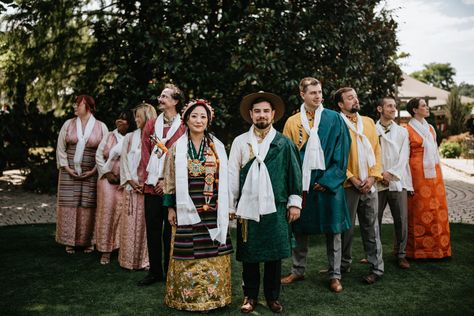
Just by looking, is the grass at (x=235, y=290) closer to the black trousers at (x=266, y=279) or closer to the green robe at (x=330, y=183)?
the black trousers at (x=266, y=279)

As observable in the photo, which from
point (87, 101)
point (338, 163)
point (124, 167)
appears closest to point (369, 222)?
point (338, 163)

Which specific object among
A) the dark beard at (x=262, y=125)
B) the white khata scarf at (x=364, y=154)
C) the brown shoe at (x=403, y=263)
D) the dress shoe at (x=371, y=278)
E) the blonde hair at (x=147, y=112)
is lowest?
the dress shoe at (x=371, y=278)

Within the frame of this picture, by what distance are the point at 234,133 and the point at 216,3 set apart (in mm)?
2272

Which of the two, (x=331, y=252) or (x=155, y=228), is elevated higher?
(x=155, y=228)

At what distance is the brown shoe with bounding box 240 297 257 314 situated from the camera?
392 centimetres

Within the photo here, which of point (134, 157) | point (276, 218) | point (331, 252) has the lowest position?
point (331, 252)

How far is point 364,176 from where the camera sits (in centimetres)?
467

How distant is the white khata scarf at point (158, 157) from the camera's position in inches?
179

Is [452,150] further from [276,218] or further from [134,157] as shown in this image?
[276,218]

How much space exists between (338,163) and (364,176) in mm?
437

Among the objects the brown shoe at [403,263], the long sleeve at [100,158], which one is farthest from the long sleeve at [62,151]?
the brown shoe at [403,263]

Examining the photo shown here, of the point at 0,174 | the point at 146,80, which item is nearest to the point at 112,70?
the point at 146,80

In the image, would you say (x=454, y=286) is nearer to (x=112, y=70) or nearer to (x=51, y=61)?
(x=112, y=70)

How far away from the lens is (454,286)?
181 inches
